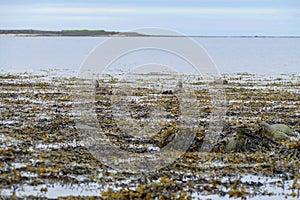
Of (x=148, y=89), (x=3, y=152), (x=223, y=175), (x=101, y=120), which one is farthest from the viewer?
(x=148, y=89)

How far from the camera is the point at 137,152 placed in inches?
444

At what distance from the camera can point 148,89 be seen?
2323 centimetres

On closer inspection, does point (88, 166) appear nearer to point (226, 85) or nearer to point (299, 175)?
point (299, 175)

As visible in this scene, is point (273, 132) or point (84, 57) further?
point (84, 57)

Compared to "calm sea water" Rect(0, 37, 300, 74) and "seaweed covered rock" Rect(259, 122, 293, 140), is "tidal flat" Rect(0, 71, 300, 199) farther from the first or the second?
"calm sea water" Rect(0, 37, 300, 74)

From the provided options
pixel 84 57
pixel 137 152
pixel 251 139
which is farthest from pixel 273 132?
pixel 84 57

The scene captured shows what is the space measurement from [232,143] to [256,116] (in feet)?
15.5

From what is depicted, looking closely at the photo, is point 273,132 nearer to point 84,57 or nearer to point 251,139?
point 251,139

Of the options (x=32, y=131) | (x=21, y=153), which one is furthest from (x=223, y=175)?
(x=32, y=131)

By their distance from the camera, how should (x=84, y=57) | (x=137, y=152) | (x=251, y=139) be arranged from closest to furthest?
(x=137, y=152) < (x=251, y=139) < (x=84, y=57)

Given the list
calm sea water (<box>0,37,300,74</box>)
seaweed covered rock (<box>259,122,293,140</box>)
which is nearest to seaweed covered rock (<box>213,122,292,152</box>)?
seaweed covered rock (<box>259,122,293,140</box>)

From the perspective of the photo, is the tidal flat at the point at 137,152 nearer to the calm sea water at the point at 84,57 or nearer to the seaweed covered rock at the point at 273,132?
the seaweed covered rock at the point at 273,132

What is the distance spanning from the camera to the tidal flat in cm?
863

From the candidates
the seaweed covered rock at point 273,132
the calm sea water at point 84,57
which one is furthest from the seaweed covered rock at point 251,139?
the calm sea water at point 84,57
